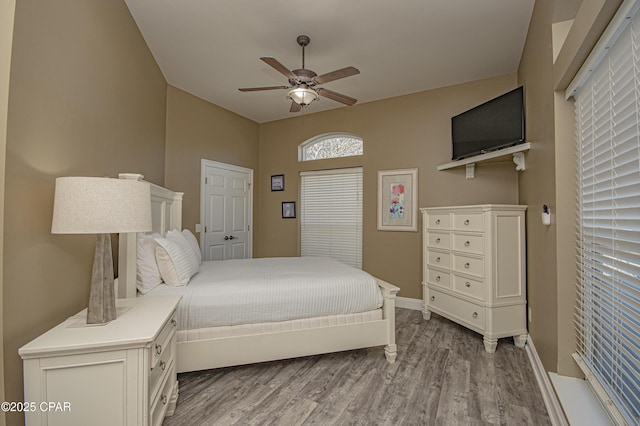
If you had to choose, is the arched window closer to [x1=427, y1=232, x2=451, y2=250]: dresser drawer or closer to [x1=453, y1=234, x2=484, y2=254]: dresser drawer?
[x1=427, y1=232, x2=451, y2=250]: dresser drawer

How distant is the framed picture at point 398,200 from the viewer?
399 centimetres

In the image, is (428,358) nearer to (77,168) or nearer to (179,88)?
(77,168)

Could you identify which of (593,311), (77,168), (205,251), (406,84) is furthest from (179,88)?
(593,311)

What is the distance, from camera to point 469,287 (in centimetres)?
288

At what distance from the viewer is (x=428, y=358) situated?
2525 mm

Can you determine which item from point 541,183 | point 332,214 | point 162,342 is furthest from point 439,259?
point 162,342

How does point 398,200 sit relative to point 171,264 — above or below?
above

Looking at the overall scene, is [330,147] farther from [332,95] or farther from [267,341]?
→ [267,341]

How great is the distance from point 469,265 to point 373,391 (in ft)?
5.10

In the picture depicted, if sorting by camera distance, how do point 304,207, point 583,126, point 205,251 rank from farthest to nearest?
point 304,207 → point 205,251 → point 583,126

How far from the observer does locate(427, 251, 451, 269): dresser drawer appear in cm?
316

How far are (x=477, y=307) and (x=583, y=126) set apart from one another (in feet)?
5.87

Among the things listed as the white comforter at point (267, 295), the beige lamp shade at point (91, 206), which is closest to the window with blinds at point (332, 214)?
the white comforter at point (267, 295)

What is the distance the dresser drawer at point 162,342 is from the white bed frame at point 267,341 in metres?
0.37
